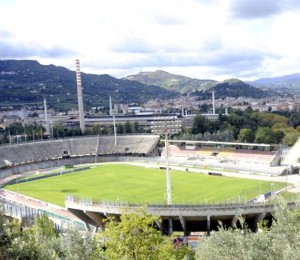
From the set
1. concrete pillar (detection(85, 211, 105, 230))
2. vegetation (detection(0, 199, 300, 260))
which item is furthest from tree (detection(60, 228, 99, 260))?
concrete pillar (detection(85, 211, 105, 230))

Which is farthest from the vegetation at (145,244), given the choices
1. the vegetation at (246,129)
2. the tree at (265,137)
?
the vegetation at (246,129)

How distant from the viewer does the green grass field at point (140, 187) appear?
180 ft

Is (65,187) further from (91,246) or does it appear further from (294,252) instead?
(294,252)

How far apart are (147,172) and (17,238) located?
197 feet

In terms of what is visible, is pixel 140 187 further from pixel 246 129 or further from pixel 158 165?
pixel 246 129

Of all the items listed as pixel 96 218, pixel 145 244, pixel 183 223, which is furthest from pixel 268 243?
pixel 96 218

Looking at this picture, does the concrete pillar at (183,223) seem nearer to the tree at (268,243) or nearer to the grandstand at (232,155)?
the tree at (268,243)

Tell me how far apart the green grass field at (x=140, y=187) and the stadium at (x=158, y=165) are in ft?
10.4

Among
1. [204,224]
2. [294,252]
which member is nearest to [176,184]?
[204,224]

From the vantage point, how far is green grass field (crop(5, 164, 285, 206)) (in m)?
54.8

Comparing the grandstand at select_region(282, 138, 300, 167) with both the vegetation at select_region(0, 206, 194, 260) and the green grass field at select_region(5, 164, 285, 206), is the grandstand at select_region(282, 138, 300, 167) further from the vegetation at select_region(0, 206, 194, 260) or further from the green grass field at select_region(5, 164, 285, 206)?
the vegetation at select_region(0, 206, 194, 260)

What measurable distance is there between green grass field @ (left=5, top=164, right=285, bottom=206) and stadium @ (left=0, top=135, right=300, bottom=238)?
316 cm

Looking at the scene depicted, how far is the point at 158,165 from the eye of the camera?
82312mm

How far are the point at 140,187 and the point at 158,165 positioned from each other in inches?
798
